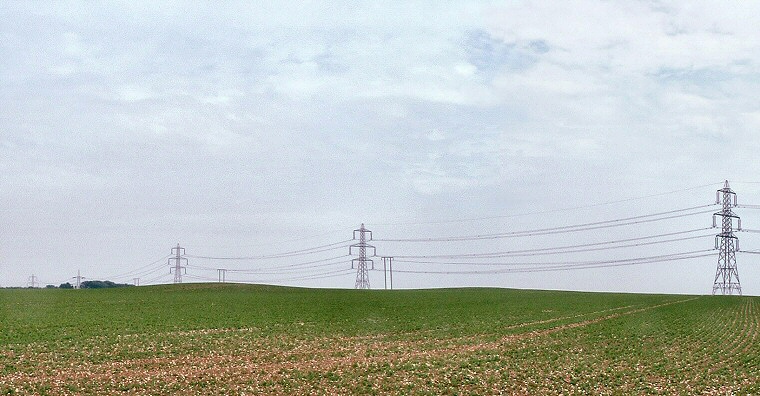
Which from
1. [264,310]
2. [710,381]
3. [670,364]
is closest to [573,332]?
[670,364]

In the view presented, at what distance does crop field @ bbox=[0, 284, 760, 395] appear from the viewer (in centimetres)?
3275

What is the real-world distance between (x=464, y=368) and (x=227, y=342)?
13.6m

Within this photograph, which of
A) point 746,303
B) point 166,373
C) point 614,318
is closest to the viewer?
point 166,373

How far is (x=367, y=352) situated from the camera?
3978 centimetres

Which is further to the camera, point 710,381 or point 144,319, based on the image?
point 144,319

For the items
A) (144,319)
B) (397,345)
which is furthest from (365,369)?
(144,319)

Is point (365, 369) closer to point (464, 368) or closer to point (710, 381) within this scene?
point (464, 368)

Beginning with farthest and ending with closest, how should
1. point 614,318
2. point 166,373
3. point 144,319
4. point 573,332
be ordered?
point 614,318 → point 144,319 → point 573,332 → point 166,373

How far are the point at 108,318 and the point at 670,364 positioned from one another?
35.9m

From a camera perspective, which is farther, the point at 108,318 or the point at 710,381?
the point at 108,318

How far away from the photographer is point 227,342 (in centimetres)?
4238

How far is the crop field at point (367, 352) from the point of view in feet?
107

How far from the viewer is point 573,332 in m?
50.0

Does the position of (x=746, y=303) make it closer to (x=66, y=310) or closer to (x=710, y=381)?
(x=710, y=381)
